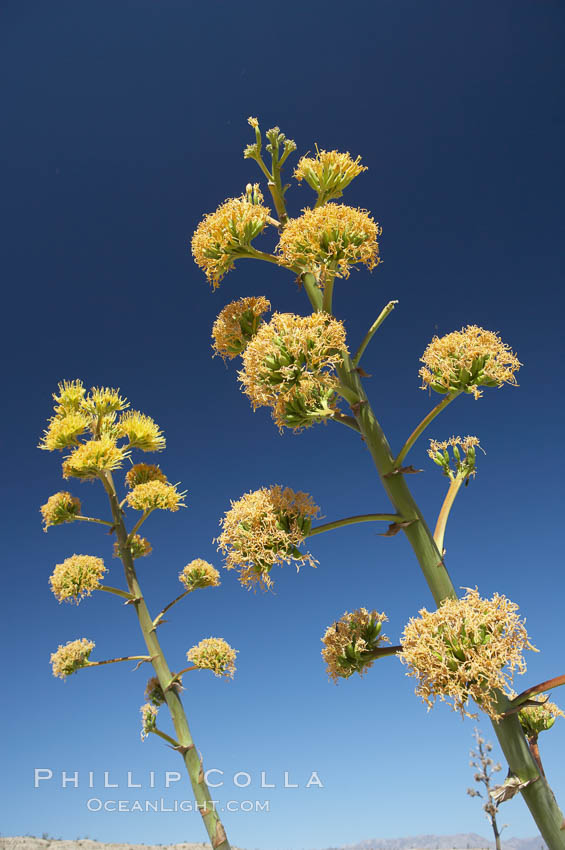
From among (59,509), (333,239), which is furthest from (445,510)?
(59,509)

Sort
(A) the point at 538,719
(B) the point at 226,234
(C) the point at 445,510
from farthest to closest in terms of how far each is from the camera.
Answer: (B) the point at 226,234
(C) the point at 445,510
(A) the point at 538,719

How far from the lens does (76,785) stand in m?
8.55

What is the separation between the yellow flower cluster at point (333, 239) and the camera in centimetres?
425

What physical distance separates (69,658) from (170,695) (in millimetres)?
1852

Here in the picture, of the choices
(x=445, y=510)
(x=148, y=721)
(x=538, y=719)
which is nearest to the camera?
(x=538, y=719)

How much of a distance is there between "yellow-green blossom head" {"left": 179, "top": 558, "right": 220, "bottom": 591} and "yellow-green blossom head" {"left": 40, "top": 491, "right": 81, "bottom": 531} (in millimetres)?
2010

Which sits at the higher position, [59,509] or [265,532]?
[59,509]

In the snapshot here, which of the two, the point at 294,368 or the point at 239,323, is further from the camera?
the point at 239,323

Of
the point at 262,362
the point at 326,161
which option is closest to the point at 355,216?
the point at 326,161

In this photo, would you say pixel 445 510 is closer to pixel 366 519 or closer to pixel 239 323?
pixel 366 519

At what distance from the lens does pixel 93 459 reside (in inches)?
314

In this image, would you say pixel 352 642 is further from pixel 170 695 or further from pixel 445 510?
pixel 170 695

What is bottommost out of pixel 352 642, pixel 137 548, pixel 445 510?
pixel 352 642

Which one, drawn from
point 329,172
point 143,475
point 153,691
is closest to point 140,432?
point 143,475
